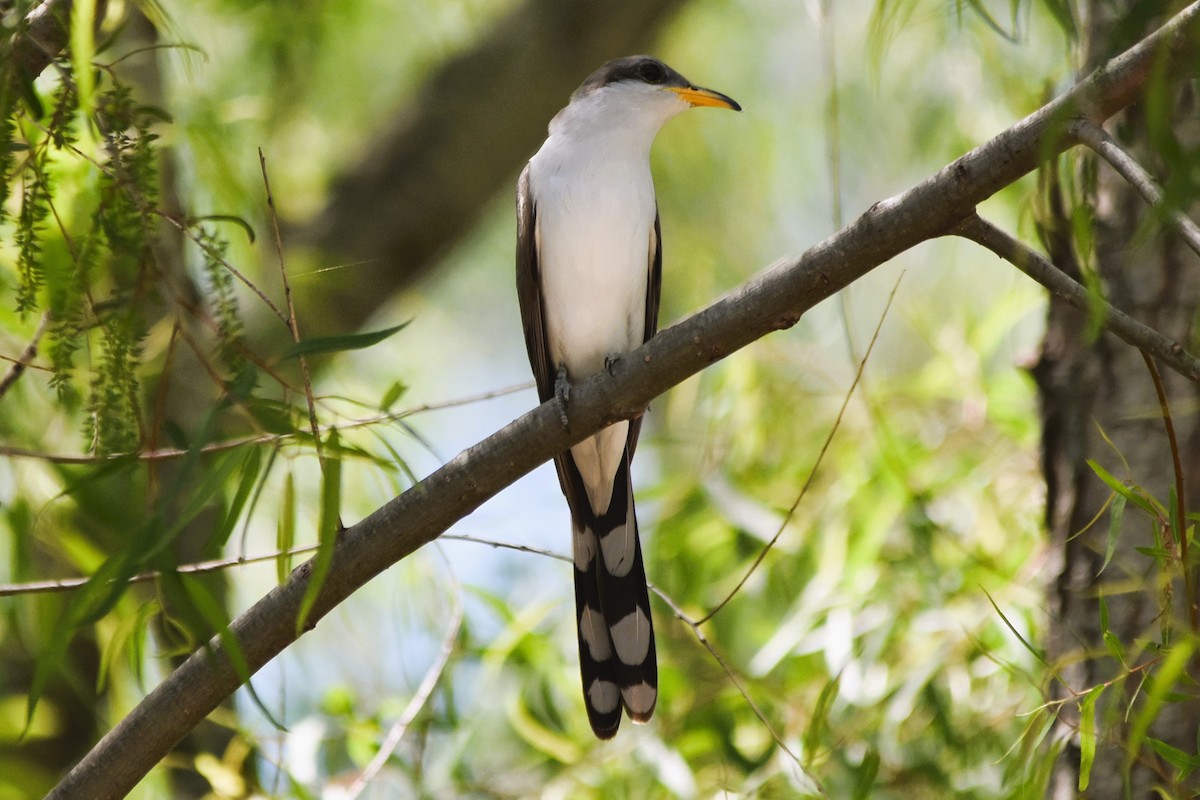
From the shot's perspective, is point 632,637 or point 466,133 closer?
point 632,637

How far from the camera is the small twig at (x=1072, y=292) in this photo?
1452 mm

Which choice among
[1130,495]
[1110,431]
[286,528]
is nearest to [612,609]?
[1110,431]

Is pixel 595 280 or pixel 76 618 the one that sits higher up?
pixel 76 618

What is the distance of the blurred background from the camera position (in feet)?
7.20

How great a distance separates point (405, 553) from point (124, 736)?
46cm

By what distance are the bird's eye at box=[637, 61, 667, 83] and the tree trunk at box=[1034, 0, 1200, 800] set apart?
1242 mm

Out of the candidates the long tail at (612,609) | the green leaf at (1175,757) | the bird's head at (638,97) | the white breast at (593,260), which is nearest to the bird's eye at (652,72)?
the bird's head at (638,97)

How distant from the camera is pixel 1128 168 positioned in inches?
53.7

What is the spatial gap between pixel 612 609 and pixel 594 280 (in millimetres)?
872

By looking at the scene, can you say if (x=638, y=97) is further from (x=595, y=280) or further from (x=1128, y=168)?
(x=1128, y=168)

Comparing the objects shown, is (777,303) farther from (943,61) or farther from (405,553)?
(943,61)

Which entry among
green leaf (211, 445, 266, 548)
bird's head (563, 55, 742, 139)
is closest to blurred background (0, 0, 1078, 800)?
green leaf (211, 445, 266, 548)

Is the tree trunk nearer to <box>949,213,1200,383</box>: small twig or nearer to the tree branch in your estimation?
<box>949,213,1200,383</box>: small twig

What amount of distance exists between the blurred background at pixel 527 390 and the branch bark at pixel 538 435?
13cm
